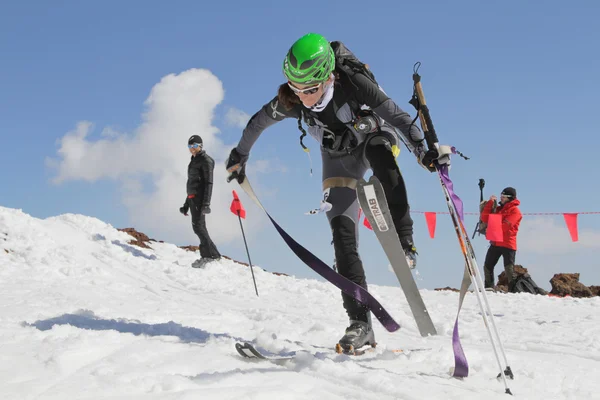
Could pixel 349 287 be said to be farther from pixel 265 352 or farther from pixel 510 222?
pixel 510 222

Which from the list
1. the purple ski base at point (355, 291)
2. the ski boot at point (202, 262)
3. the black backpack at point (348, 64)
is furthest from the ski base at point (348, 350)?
the ski boot at point (202, 262)

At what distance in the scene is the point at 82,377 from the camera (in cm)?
272

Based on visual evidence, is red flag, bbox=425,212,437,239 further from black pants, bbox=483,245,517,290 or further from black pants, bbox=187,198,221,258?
black pants, bbox=187,198,221,258

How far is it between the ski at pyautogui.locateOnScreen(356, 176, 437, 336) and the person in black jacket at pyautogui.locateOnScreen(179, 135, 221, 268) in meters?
7.59

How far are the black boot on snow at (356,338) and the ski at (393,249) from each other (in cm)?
54

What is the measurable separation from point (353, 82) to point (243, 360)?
7.41 feet

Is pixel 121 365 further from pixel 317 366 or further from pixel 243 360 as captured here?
pixel 317 366

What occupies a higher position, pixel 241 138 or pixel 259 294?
pixel 241 138

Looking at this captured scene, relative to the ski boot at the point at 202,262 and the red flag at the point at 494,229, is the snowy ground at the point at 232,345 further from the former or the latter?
the red flag at the point at 494,229

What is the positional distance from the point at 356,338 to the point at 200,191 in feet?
25.1

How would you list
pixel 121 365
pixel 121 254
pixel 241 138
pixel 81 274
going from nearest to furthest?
pixel 121 365, pixel 241 138, pixel 81 274, pixel 121 254

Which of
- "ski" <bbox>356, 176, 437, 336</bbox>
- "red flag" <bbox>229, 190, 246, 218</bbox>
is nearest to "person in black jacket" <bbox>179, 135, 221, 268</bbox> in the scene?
"red flag" <bbox>229, 190, 246, 218</bbox>

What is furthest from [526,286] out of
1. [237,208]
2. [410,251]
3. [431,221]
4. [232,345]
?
[232,345]

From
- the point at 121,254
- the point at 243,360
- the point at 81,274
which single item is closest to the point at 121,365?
the point at 243,360
